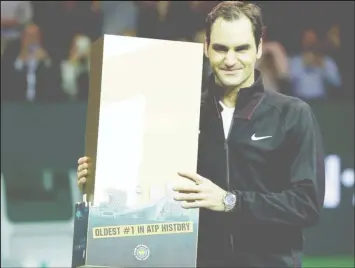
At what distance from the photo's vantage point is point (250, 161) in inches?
66.7

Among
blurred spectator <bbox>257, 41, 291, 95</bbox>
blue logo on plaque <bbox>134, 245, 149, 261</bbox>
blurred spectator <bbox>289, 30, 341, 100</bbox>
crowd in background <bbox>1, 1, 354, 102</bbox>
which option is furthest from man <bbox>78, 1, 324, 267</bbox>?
blurred spectator <bbox>289, 30, 341, 100</bbox>

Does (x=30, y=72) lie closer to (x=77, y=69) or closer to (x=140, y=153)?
(x=77, y=69)

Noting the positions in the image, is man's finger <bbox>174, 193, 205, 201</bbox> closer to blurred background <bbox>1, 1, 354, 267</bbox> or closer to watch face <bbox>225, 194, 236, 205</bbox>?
watch face <bbox>225, 194, 236, 205</bbox>

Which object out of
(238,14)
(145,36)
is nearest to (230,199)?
(238,14)

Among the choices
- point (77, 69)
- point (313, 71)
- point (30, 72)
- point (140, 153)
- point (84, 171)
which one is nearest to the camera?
point (140, 153)

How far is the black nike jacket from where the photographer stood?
5.50 feet

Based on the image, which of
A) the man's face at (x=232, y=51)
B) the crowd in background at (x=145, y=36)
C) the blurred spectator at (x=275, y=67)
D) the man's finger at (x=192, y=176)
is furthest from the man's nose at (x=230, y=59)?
the blurred spectator at (x=275, y=67)

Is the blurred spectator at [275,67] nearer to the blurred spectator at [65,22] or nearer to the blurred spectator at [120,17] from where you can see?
the blurred spectator at [120,17]

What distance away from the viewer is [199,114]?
1629 millimetres

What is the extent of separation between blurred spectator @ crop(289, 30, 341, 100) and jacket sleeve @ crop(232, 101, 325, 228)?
2.92 metres

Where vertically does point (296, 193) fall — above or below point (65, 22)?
below

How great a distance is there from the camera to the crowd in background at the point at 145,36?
4.23 meters

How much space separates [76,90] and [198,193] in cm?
288

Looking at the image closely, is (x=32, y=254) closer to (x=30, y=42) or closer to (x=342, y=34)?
(x=30, y=42)
